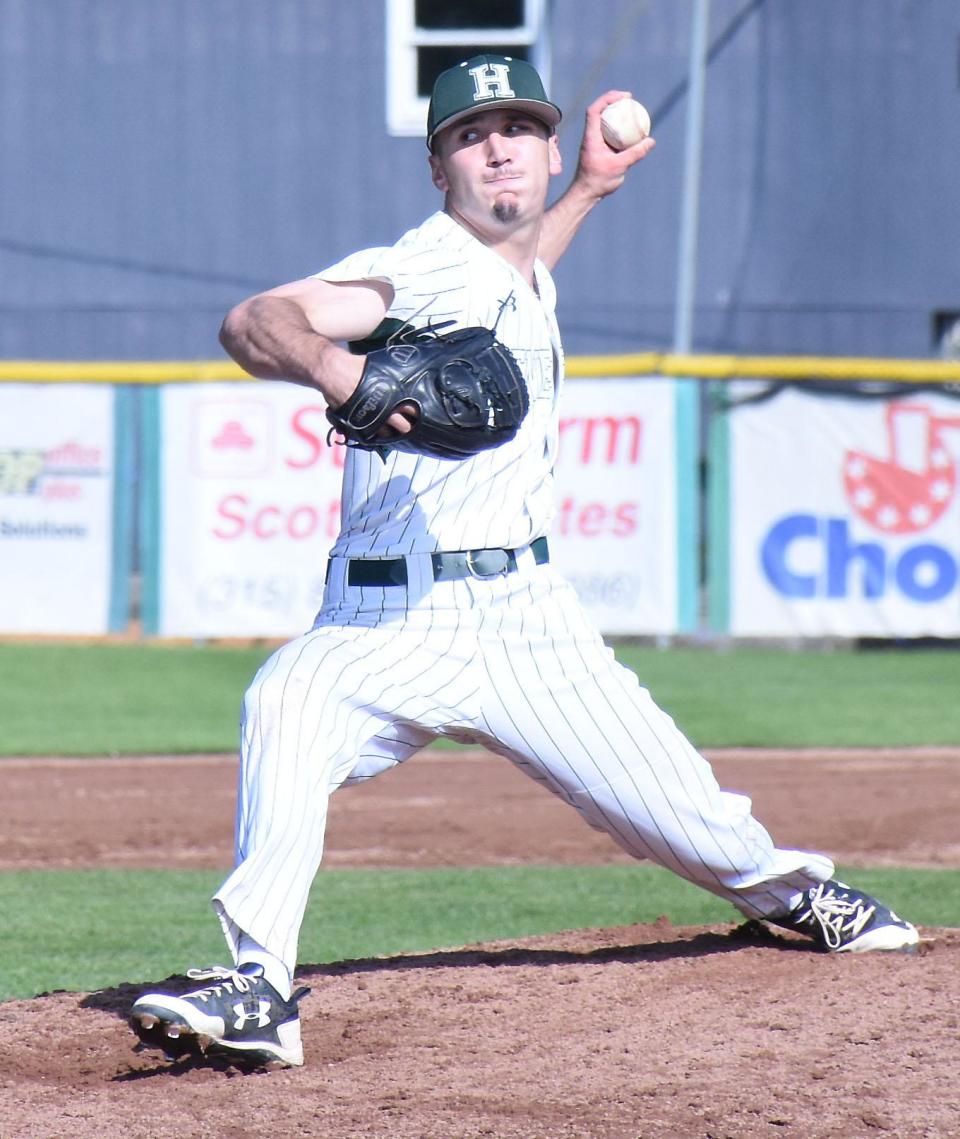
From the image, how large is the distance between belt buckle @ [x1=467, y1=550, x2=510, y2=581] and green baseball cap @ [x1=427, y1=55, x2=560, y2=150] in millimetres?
832

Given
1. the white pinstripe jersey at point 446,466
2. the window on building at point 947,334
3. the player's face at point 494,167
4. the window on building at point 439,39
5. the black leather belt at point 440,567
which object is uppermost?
the window on building at point 439,39

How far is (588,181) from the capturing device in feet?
A: 13.6

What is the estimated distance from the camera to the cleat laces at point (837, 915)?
150 inches

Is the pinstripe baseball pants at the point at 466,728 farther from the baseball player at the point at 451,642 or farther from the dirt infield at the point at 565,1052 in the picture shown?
the dirt infield at the point at 565,1052

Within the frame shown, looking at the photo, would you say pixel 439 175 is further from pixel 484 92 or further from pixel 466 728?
pixel 466 728

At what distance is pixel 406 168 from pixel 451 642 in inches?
387

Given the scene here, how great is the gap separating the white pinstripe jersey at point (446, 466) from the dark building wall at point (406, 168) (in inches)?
364

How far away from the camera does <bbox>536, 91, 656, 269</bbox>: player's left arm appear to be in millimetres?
4082

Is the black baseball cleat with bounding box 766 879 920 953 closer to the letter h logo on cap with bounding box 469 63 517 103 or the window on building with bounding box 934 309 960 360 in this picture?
the letter h logo on cap with bounding box 469 63 517 103

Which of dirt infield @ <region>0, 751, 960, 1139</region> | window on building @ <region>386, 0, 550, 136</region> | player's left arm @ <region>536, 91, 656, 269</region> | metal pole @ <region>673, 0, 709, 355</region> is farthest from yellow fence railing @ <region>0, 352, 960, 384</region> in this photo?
A: dirt infield @ <region>0, 751, 960, 1139</region>

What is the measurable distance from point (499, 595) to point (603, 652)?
0.30m

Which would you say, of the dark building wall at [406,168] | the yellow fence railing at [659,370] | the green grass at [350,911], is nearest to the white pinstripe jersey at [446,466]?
the green grass at [350,911]

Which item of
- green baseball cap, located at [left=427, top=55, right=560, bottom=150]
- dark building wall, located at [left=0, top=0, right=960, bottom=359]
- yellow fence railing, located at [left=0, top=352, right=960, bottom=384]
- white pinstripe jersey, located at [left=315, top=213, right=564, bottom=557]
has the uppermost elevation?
dark building wall, located at [left=0, top=0, right=960, bottom=359]

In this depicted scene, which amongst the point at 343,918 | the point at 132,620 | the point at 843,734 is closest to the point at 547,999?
the point at 343,918
